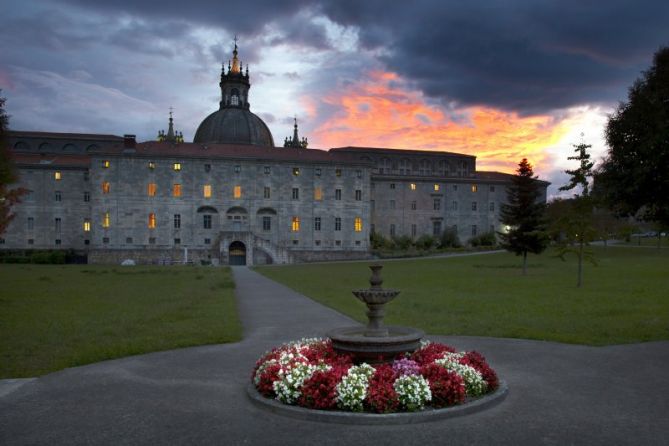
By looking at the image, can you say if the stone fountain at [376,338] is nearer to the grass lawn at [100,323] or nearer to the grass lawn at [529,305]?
the grass lawn at [100,323]

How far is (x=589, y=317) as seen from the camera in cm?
1912

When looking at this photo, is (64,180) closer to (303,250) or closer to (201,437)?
(303,250)

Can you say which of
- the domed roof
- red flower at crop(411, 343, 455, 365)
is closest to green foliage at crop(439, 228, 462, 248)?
the domed roof

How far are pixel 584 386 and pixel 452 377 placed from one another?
301cm

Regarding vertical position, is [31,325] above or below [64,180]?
below

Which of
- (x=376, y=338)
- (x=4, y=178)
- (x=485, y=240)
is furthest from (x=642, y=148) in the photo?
(x=485, y=240)

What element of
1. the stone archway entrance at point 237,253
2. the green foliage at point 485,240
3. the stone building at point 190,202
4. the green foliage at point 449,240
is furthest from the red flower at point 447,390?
the green foliage at point 485,240

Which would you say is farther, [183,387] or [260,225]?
[260,225]

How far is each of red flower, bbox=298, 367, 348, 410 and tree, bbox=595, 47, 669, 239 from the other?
370 inches

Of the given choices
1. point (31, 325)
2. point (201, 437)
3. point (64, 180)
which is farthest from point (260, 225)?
point (201, 437)

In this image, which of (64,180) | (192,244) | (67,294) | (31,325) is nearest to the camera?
(31,325)

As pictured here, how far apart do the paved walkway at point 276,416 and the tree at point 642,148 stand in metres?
4.01

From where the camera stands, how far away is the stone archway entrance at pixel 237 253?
73.4 meters

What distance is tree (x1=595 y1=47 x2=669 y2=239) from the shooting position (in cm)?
1348
